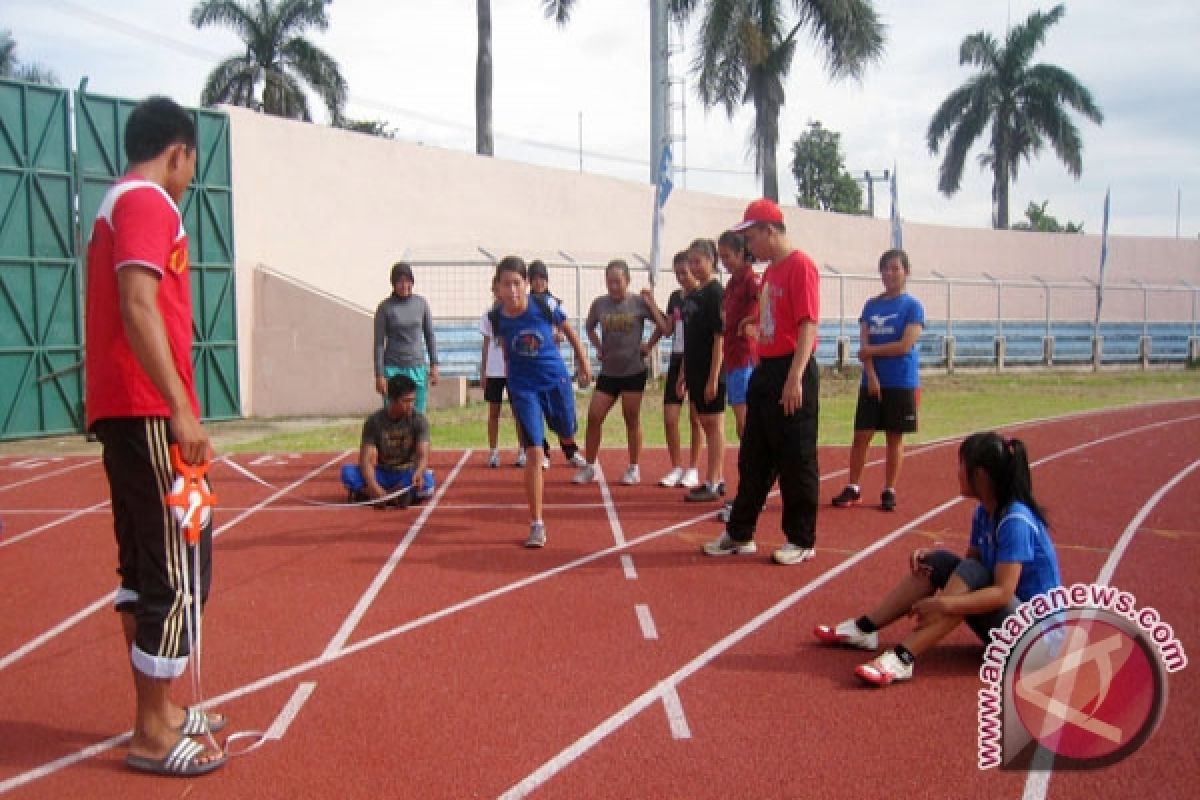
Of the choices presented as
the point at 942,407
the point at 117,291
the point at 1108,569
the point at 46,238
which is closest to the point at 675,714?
the point at 117,291

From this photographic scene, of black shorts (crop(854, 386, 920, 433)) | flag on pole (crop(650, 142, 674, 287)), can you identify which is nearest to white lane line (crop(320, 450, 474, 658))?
black shorts (crop(854, 386, 920, 433))

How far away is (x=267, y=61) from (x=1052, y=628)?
30.5 metres

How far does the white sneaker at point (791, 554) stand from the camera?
5980 mm

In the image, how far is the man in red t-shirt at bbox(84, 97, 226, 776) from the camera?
125 inches

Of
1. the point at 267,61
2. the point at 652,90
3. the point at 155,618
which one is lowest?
the point at 155,618

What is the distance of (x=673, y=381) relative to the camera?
8.45m

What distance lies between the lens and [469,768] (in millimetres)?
3412

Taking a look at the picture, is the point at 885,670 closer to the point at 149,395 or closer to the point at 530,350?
the point at 149,395

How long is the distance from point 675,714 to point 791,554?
2.32 m

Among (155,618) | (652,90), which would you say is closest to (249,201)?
(652,90)

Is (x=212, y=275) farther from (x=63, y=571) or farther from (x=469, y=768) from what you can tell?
(x=469, y=768)

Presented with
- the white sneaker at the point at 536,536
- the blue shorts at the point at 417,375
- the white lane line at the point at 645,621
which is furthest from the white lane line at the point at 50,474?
the white lane line at the point at 645,621

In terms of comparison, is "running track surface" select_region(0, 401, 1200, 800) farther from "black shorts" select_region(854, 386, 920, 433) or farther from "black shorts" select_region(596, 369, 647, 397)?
"black shorts" select_region(596, 369, 647, 397)
